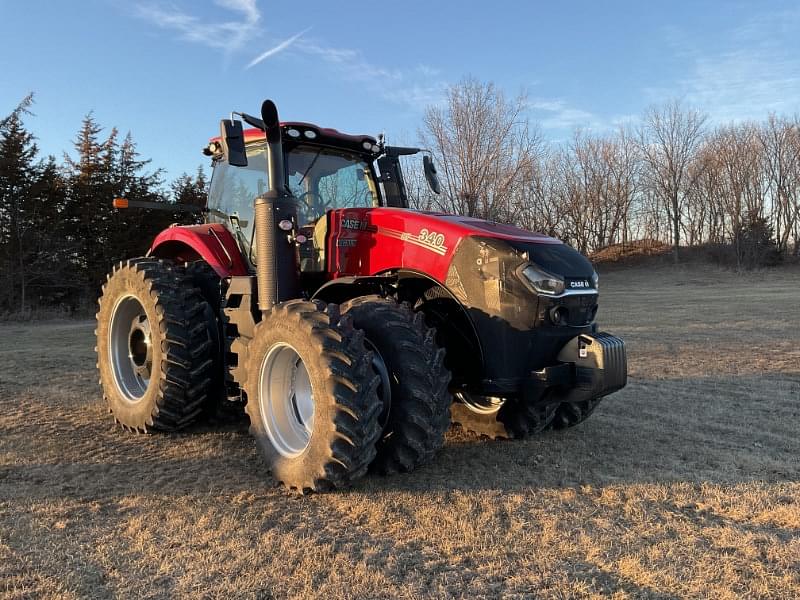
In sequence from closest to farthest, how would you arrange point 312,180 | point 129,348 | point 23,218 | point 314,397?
1. point 314,397
2. point 312,180
3. point 129,348
4. point 23,218

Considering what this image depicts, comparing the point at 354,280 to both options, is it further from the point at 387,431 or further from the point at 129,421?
the point at 129,421

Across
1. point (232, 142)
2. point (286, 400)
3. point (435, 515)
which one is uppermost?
point (232, 142)

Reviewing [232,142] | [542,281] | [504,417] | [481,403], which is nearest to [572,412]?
[504,417]

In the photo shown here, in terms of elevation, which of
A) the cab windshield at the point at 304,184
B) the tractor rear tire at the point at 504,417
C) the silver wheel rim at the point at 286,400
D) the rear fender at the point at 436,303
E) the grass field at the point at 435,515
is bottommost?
the grass field at the point at 435,515

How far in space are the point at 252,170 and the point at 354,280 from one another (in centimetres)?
167

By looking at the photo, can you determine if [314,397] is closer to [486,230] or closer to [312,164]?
[486,230]

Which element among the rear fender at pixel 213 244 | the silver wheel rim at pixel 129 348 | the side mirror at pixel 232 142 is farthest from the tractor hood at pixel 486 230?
the silver wheel rim at pixel 129 348

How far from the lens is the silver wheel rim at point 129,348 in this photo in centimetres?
500

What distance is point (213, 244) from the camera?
4.97m

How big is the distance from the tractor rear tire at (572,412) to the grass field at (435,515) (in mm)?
109

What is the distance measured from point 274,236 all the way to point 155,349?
1.37 meters

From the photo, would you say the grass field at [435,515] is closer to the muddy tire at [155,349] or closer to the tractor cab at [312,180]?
the muddy tire at [155,349]

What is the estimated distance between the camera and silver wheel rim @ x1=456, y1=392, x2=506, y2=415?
439cm

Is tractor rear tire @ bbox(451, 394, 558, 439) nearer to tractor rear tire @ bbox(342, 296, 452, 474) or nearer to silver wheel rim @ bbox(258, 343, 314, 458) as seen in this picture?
tractor rear tire @ bbox(342, 296, 452, 474)
